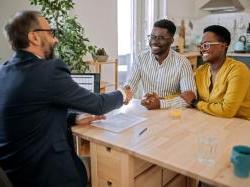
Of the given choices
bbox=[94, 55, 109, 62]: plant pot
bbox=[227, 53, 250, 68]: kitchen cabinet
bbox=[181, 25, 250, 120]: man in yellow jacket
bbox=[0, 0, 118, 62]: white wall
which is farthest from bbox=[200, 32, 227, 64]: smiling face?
bbox=[227, 53, 250, 68]: kitchen cabinet

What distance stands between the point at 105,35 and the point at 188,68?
76.7 inches

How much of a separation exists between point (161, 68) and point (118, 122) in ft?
2.61

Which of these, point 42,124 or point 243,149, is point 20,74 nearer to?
point 42,124

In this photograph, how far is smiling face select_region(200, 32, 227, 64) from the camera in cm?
195

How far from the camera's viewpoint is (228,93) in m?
1.73

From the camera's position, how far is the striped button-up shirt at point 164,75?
2.14 m

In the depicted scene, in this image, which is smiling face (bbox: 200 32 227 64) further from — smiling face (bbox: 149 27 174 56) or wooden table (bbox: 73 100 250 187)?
wooden table (bbox: 73 100 250 187)

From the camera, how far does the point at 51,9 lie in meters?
2.34

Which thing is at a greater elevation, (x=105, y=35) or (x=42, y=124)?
(x=105, y=35)

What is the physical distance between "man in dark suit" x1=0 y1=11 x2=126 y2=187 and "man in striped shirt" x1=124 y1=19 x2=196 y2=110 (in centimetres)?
93

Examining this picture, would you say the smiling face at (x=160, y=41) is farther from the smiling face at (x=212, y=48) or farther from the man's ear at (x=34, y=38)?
the man's ear at (x=34, y=38)

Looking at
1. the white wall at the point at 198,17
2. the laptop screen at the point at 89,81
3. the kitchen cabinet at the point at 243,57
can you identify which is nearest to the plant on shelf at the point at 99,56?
the laptop screen at the point at 89,81

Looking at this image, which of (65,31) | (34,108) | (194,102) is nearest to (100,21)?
(65,31)

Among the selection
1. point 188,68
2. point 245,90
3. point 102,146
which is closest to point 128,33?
point 188,68
